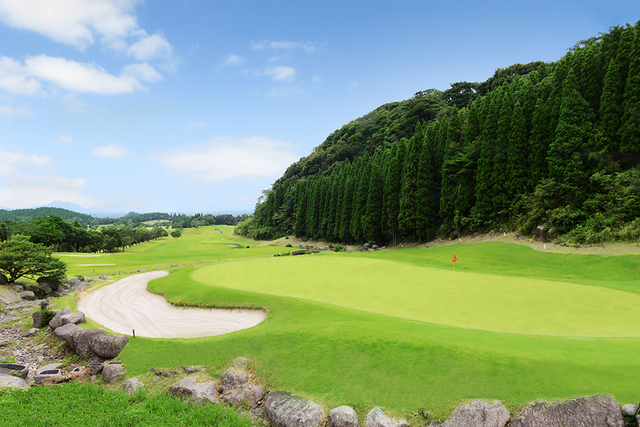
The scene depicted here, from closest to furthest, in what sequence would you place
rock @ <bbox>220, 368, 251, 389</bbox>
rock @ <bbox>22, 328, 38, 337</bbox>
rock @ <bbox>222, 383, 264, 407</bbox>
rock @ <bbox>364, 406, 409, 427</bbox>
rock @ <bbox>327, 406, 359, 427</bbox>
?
rock @ <bbox>364, 406, 409, 427</bbox>, rock @ <bbox>327, 406, 359, 427</bbox>, rock @ <bbox>222, 383, 264, 407</bbox>, rock @ <bbox>220, 368, 251, 389</bbox>, rock @ <bbox>22, 328, 38, 337</bbox>

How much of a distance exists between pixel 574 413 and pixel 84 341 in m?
14.1

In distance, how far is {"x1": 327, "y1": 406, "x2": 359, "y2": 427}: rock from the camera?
6.05m

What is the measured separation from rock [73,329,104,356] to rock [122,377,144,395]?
3.49 m

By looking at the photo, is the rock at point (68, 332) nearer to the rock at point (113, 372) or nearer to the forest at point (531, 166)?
the rock at point (113, 372)

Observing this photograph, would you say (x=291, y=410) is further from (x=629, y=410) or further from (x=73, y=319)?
(x=73, y=319)

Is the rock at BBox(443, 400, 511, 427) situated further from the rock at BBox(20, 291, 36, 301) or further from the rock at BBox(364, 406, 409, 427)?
the rock at BBox(20, 291, 36, 301)

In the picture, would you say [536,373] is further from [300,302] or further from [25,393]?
[25,393]

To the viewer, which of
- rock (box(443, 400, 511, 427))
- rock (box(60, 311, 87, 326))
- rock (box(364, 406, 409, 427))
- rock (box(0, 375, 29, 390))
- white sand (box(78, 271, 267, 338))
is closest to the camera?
rock (box(443, 400, 511, 427))

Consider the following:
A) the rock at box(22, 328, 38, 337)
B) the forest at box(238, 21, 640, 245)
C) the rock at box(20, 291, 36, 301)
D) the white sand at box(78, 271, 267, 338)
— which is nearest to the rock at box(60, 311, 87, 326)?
the white sand at box(78, 271, 267, 338)

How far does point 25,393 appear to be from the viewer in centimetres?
775

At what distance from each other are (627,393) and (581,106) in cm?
2907

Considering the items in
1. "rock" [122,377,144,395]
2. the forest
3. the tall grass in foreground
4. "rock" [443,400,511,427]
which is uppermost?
the forest

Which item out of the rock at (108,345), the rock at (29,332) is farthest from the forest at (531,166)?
the rock at (29,332)

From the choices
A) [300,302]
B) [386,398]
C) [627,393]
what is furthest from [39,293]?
[627,393]
